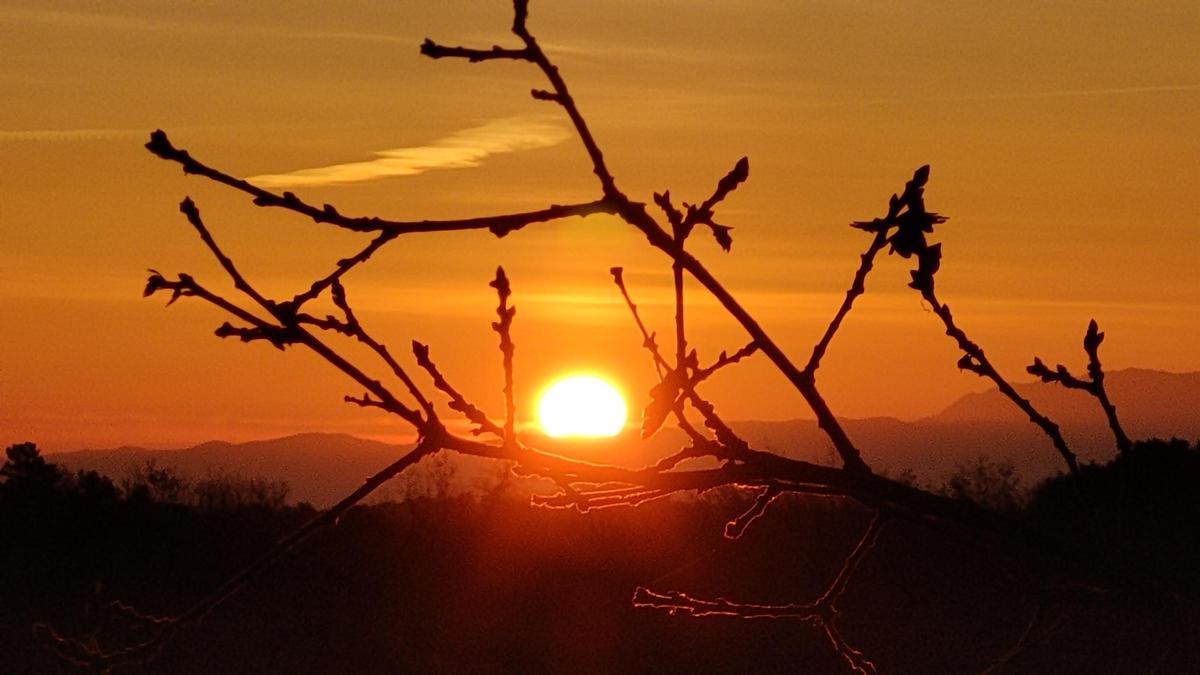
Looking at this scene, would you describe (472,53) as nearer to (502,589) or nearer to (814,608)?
(814,608)

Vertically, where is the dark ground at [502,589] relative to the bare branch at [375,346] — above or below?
Answer: below

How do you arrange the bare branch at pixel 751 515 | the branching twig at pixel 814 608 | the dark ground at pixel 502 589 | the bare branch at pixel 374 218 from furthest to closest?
1. the dark ground at pixel 502 589
2. the branching twig at pixel 814 608
3. the bare branch at pixel 751 515
4. the bare branch at pixel 374 218

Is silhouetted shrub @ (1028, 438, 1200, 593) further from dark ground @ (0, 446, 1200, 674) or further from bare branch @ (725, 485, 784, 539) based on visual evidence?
dark ground @ (0, 446, 1200, 674)

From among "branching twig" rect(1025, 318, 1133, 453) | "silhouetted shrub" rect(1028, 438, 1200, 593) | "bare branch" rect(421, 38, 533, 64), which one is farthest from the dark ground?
"bare branch" rect(421, 38, 533, 64)

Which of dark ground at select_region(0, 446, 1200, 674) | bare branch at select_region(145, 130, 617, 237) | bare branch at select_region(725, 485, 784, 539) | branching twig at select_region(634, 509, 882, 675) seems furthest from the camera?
dark ground at select_region(0, 446, 1200, 674)

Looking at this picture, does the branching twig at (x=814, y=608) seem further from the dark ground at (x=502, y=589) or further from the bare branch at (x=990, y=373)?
the dark ground at (x=502, y=589)

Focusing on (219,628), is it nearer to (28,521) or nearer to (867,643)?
(28,521)

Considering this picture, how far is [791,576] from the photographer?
14.3 m

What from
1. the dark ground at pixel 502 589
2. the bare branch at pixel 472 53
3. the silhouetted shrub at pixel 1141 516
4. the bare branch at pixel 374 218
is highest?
the bare branch at pixel 472 53

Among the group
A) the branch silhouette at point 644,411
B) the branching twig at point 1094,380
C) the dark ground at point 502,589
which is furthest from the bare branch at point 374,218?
the dark ground at point 502,589

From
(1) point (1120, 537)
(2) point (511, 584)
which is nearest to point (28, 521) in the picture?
(2) point (511, 584)

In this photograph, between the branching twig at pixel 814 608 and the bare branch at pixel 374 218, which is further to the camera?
the branching twig at pixel 814 608

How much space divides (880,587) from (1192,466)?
10.1m

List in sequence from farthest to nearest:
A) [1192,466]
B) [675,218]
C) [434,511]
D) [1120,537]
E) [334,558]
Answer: [434,511], [334,558], [1192,466], [1120,537], [675,218]
